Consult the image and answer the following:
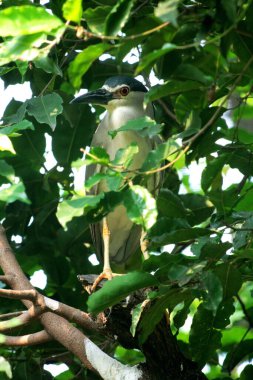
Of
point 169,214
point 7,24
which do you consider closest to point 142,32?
point 7,24

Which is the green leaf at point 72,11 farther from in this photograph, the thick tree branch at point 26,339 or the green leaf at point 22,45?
the thick tree branch at point 26,339

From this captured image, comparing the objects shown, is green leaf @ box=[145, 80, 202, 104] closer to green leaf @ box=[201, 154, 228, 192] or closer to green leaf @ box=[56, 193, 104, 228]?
green leaf @ box=[56, 193, 104, 228]

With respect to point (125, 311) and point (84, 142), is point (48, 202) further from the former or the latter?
point (125, 311)

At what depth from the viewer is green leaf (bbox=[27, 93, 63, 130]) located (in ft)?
8.83

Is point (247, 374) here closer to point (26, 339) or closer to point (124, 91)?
point (26, 339)

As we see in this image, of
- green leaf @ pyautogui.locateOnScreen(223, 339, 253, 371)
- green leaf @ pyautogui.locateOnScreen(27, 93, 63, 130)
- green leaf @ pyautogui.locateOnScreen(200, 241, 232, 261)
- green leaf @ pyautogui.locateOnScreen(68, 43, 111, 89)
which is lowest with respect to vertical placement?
green leaf @ pyautogui.locateOnScreen(223, 339, 253, 371)

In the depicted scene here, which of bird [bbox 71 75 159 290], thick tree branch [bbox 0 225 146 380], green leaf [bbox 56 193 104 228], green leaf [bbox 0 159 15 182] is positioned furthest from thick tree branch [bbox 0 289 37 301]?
bird [bbox 71 75 159 290]

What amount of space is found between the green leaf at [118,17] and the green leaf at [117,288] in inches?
28.0

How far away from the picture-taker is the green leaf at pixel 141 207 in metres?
1.94

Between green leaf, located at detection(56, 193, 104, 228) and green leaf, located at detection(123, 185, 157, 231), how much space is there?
7 cm

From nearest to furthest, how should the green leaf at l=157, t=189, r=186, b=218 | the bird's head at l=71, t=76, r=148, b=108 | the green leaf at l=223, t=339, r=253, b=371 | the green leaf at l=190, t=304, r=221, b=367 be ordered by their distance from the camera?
the green leaf at l=157, t=189, r=186, b=218 → the green leaf at l=190, t=304, r=221, b=367 → the green leaf at l=223, t=339, r=253, b=371 → the bird's head at l=71, t=76, r=148, b=108

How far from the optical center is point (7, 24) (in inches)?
71.6

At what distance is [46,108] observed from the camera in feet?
8.88

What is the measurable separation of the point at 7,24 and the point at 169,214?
3.20 feet
